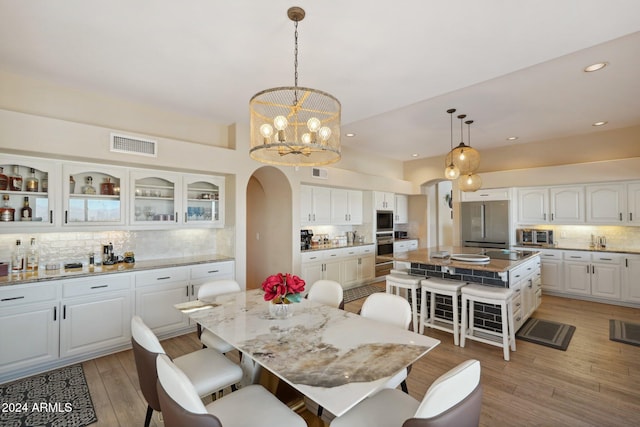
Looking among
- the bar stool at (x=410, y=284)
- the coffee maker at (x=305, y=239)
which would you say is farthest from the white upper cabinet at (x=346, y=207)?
the bar stool at (x=410, y=284)

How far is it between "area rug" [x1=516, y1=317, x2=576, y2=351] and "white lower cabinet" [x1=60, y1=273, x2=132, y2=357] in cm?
463

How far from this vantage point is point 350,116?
3.94 m

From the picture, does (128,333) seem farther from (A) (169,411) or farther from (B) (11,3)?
(B) (11,3)

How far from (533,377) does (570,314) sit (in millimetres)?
2458

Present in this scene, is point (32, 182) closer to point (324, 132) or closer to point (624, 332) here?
point (324, 132)

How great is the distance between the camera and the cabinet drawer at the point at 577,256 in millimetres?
5090

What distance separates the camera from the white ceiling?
6.53 feet

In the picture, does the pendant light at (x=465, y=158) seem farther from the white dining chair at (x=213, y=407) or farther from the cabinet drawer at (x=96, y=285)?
the cabinet drawer at (x=96, y=285)

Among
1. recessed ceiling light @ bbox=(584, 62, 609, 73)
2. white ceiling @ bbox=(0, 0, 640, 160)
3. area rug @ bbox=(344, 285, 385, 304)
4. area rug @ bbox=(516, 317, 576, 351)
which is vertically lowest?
area rug @ bbox=(344, 285, 385, 304)

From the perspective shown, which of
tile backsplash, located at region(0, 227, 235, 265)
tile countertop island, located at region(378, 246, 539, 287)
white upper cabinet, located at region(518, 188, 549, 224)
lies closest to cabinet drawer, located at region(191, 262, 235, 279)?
tile backsplash, located at region(0, 227, 235, 265)

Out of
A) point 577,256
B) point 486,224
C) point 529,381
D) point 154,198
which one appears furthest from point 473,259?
point 154,198

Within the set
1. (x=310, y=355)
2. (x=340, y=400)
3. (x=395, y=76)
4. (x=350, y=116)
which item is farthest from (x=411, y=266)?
(x=340, y=400)

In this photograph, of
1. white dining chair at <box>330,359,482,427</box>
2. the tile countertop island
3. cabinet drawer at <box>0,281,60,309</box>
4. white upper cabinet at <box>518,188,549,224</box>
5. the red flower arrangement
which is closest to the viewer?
white dining chair at <box>330,359,482,427</box>

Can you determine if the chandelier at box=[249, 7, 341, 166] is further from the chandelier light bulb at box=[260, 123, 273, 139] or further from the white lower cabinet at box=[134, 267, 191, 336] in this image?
the white lower cabinet at box=[134, 267, 191, 336]
